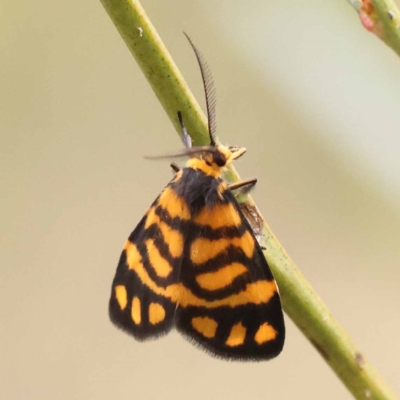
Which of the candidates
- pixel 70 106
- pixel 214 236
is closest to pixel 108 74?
pixel 70 106

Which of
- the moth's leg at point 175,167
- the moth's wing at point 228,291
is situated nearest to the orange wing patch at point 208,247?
the moth's wing at point 228,291

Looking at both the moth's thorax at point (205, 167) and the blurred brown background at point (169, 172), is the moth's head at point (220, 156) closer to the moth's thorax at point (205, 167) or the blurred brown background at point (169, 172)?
the moth's thorax at point (205, 167)

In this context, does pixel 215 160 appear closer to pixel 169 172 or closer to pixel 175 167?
pixel 175 167

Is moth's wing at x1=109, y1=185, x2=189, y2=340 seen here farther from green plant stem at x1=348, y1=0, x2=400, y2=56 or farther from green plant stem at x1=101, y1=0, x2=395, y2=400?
green plant stem at x1=348, y1=0, x2=400, y2=56

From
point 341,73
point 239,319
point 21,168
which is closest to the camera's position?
point 239,319

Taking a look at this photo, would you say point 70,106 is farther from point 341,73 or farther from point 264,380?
point 264,380

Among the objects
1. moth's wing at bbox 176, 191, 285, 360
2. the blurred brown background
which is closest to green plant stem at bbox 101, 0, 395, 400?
moth's wing at bbox 176, 191, 285, 360

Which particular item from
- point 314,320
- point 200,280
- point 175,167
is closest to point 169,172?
point 175,167
